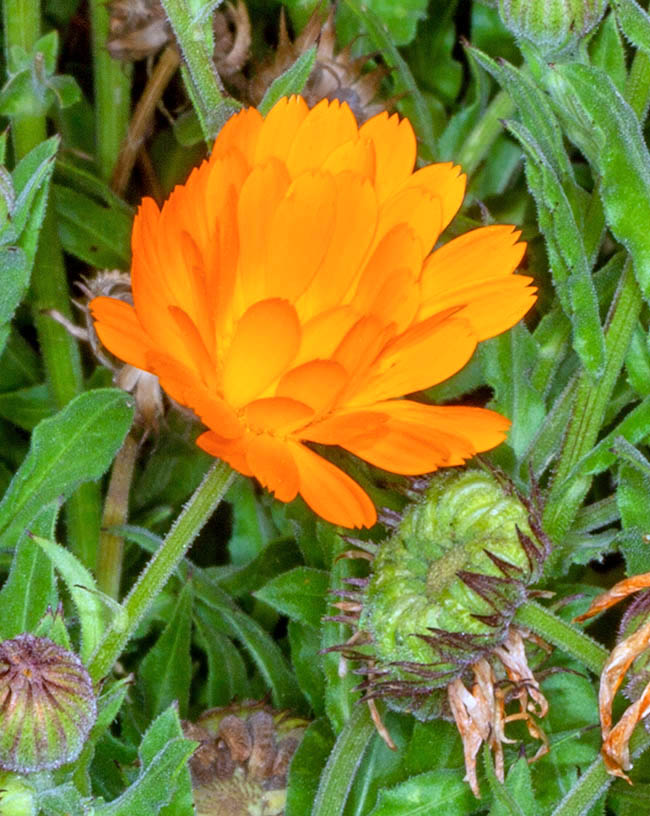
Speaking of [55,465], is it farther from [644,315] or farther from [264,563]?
[644,315]

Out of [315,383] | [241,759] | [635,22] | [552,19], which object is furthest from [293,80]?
[241,759]

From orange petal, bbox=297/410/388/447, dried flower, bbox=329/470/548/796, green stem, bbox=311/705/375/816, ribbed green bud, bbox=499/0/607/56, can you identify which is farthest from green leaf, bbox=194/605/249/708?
ribbed green bud, bbox=499/0/607/56

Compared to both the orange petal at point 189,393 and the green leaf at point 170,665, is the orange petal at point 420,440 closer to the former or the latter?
the orange petal at point 189,393

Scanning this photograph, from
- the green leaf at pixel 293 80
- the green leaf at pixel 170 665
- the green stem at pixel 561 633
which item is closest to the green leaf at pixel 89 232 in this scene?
the green leaf at pixel 293 80

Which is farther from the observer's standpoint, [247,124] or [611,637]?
[611,637]

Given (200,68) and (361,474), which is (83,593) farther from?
(200,68)

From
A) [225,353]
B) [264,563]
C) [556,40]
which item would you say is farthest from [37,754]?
[556,40]
